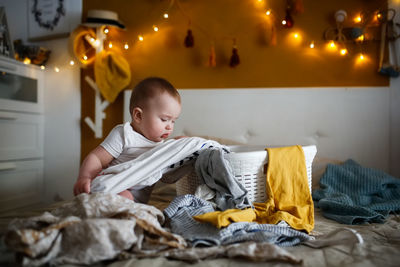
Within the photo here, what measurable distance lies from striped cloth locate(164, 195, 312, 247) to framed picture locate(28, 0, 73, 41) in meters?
1.95

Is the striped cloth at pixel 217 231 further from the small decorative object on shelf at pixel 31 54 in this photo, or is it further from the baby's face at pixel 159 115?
the small decorative object on shelf at pixel 31 54

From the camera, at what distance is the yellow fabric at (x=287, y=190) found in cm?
102

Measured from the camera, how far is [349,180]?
→ 58.7 inches

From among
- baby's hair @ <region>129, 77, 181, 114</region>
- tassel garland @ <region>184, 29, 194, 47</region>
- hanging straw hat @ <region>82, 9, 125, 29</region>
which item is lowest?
baby's hair @ <region>129, 77, 181, 114</region>

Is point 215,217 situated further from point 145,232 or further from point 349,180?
point 349,180

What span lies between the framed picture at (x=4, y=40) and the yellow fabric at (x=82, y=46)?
0.39 m

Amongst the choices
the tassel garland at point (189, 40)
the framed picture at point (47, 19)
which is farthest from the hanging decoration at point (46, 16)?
the tassel garland at point (189, 40)

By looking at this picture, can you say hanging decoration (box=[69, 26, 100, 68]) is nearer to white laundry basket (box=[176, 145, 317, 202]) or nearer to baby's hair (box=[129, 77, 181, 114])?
baby's hair (box=[129, 77, 181, 114])

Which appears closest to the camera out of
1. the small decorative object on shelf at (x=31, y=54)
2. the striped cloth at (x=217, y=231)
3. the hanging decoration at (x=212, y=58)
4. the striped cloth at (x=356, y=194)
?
the striped cloth at (x=217, y=231)

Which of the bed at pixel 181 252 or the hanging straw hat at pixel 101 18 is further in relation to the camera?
the hanging straw hat at pixel 101 18

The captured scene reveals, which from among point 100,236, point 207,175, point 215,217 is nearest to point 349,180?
point 207,175

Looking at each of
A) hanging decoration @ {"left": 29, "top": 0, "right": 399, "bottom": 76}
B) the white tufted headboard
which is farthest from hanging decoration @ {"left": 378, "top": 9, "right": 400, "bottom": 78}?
the white tufted headboard

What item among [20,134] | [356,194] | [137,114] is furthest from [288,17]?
[20,134]

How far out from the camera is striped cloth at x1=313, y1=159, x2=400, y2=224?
3.76 feet
